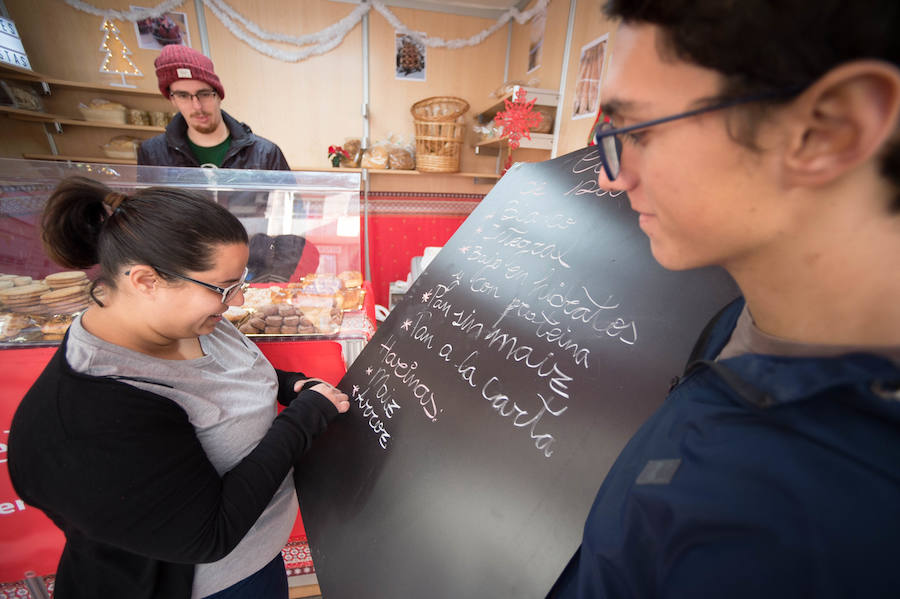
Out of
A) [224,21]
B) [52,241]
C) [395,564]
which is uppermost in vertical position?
[224,21]

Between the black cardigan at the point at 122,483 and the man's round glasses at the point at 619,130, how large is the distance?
0.95 m

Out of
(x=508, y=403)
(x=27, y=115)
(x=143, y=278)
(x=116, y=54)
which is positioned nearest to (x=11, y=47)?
(x=27, y=115)

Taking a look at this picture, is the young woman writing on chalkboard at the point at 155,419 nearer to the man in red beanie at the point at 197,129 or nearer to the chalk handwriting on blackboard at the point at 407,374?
the chalk handwriting on blackboard at the point at 407,374

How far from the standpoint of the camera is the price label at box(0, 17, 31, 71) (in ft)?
10.7

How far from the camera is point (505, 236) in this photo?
1.18 meters

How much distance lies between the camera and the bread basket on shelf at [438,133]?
12.8 feet

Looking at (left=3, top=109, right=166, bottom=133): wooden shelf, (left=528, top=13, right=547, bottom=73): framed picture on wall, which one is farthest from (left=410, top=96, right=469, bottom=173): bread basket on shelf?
(left=3, top=109, right=166, bottom=133): wooden shelf

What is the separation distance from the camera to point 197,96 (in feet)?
7.17

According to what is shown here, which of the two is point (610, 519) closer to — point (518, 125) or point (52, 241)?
point (52, 241)

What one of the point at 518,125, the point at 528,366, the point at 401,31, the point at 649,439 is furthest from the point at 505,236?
the point at 401,31

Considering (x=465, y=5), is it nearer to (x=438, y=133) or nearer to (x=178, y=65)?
(x=438, y=133)

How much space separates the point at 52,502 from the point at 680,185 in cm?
117

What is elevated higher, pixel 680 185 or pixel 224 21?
pixel 224 21

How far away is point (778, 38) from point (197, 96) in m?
2.77
